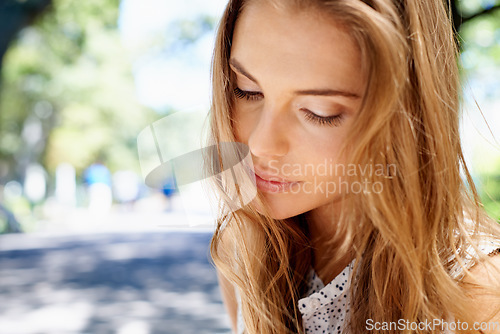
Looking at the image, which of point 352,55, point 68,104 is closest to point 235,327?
point 352,55

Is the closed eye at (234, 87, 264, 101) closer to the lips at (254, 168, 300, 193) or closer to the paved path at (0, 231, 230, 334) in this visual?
the lips at (254, 168, 300, 193)

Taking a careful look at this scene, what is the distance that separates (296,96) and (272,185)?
0.20 metres

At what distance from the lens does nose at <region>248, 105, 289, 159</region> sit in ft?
3.27

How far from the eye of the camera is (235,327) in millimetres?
1635

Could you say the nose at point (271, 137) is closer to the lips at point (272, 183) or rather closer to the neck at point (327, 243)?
the lips at point (272, 183)

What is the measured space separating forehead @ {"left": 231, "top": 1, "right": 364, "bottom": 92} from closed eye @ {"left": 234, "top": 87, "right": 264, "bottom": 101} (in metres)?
0.09

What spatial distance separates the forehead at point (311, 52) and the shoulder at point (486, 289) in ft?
1.39

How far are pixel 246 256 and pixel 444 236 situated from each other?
0.46m

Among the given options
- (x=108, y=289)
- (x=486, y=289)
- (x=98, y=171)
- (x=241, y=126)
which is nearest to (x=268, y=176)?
(x=241, y=126)

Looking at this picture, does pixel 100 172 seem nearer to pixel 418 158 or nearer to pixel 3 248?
pixel 3 248

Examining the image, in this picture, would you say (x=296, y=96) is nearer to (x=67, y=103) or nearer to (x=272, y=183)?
(x=272, y=183)

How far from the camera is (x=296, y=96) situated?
986 mm

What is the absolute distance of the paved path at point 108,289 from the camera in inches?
151

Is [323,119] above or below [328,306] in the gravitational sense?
above
